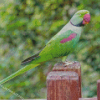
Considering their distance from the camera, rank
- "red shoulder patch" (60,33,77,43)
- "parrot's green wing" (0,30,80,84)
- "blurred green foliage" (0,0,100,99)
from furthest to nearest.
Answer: "blurred green foliage" (0,0,100,99) < "red shoulder patch" (60,33,77,43) < "parrot's green wing" (0,30,80,84)

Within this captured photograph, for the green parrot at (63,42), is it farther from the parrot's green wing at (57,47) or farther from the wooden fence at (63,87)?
the wooden fence at (63,87)

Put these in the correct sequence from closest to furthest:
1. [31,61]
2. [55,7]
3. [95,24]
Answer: [31,61] → [95,24] → [55,7]

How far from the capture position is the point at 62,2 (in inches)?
121

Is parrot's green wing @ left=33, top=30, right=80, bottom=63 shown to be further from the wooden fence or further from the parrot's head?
the wooden fence

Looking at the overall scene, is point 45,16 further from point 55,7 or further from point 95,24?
point 95,24

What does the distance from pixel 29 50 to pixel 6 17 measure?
502 mm

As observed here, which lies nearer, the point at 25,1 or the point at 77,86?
the point at 77,86

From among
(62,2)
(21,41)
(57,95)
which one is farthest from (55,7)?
(57,95)

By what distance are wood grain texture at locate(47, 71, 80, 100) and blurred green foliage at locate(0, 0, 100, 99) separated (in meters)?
1.80

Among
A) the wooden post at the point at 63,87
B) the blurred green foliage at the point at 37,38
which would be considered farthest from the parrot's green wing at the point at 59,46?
the blurred green foliage at the point at 37,38

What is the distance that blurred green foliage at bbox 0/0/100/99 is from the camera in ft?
9.53

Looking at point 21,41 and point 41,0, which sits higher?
point 41,0

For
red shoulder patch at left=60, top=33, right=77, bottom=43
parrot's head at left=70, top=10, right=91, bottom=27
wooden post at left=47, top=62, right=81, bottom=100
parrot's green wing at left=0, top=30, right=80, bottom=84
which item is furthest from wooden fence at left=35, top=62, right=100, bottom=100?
parrot's head at left=70, top=10, right=91, bottom=27

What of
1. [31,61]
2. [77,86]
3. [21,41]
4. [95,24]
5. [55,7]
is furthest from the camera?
[21,41]
